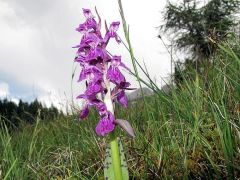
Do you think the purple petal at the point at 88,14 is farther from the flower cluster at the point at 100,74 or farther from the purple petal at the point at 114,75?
the purple petal at the point at 114,75

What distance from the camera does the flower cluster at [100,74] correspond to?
1.95 m

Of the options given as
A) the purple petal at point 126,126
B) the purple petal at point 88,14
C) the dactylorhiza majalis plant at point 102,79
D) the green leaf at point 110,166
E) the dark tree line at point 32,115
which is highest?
the dark tree line at point 32,115

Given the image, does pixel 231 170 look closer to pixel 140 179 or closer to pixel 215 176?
pixel 215 176

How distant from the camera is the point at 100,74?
2012 mm

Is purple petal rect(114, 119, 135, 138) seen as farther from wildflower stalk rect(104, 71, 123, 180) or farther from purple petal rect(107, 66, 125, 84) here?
purple petal rect(107, 66, 125, 84)

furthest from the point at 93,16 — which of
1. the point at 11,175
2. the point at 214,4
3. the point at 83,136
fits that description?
the point at 214,4

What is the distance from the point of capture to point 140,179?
301 centimetres

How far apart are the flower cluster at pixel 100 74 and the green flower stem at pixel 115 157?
0.04 meters

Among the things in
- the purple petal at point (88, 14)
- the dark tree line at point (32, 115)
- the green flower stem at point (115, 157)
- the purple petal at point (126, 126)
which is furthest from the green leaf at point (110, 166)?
the dark tree line at point (32, 115)

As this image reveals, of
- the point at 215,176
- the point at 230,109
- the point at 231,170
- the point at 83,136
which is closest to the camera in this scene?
the point at 231,170

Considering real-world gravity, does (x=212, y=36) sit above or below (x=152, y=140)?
above

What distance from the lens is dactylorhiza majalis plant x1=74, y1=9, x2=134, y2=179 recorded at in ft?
6.36

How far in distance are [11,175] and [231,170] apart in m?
1.90

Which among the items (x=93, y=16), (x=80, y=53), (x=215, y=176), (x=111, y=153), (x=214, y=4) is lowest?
(x=215, y=176)
